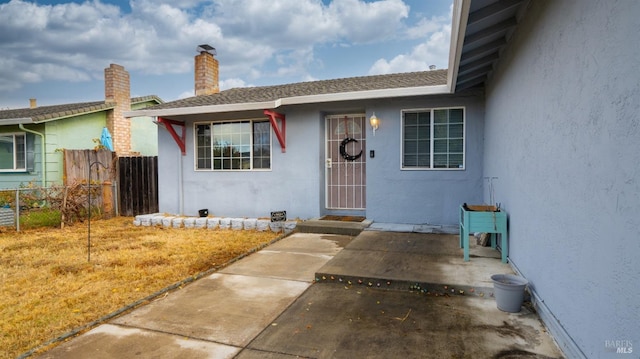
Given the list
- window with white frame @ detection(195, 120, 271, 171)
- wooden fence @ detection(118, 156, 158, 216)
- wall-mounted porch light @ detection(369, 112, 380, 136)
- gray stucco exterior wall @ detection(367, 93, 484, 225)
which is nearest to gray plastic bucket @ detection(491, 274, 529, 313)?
gray stucco exterior wall @ detection(367, 93, 484, 225)

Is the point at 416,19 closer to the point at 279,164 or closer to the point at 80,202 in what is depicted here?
the point at 279,164

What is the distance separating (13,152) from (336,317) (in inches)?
522

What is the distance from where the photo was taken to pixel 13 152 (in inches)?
452

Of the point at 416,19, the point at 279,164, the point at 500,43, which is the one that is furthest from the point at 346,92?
the point at 416,19

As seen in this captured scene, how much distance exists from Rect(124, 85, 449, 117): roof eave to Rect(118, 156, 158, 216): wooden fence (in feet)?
5.81

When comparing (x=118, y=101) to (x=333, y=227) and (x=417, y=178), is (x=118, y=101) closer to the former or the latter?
(x=333, y=227)

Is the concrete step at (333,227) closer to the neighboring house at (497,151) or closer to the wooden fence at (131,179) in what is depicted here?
the neighboring house at (497,151)

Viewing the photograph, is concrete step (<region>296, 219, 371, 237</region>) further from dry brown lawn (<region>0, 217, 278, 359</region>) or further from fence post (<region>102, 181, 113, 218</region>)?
fence post (<region>102, 181, 113, 218</region>)

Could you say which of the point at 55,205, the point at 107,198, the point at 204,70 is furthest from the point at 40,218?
the point at 204,70

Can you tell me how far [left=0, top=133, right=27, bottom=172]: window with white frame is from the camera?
11.3m

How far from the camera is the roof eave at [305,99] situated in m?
6.36

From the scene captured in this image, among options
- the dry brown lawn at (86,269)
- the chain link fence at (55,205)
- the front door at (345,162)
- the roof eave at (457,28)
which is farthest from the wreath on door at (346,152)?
the chain link fence at (55,205)

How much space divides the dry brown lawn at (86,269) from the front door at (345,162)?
5.81 feet

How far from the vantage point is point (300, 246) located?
5867 mm
